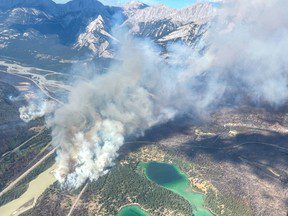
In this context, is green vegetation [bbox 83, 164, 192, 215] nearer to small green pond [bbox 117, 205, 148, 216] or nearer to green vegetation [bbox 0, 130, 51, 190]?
small green pond [bbox 117, 205, 148, 216]

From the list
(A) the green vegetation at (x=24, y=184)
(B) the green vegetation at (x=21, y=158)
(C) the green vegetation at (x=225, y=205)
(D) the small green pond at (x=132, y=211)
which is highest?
(C) the green vegetation at (x=225, y=205)

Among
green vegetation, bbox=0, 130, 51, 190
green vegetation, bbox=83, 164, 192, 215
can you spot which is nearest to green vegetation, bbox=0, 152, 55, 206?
green vegetation, bbox=0, 130, 51, 190

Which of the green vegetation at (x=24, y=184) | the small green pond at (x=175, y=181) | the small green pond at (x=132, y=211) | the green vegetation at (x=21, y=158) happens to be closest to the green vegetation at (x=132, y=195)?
the small green pond at (x=132, y=211)

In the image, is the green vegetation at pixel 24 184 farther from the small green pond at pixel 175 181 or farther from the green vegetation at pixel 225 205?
the green vegetation at pixel 225 205

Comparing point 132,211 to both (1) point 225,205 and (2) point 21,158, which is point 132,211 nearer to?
(1) point 225,205

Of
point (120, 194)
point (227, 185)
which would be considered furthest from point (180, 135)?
point (120, 194)

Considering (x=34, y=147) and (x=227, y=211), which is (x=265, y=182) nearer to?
(x=227, y=211)
